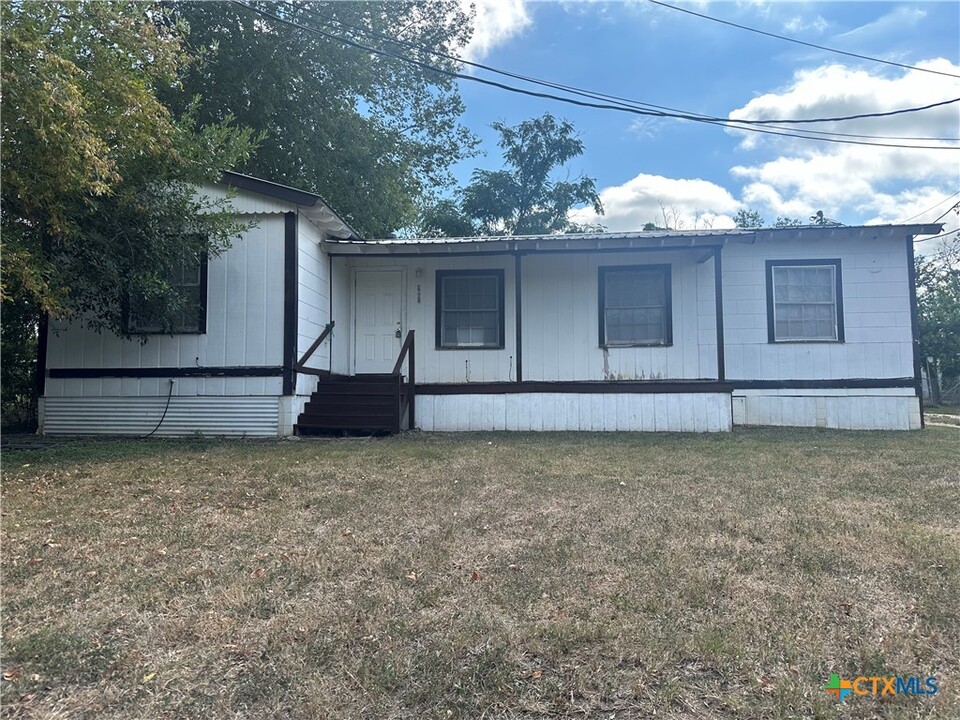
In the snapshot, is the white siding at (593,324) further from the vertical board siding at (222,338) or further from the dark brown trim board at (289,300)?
the vertical board siding at (222,338)

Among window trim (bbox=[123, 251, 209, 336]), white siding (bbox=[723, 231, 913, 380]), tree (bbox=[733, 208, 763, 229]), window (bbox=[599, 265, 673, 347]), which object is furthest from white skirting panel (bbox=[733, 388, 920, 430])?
tree (bbox=[733, 208, 763, 229])

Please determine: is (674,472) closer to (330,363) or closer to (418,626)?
(418,626)

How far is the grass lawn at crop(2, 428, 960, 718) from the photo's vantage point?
1.97m

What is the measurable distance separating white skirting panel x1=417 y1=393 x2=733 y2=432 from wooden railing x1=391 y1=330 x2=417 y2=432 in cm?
11

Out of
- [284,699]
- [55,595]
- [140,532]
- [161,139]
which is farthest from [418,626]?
[161,139]

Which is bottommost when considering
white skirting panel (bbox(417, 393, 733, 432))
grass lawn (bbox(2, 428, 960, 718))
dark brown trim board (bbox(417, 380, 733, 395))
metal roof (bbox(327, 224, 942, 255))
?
grass lawn (bbox(2, 428, 960, 718))

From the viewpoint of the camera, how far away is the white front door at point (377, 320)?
10398 millimetres

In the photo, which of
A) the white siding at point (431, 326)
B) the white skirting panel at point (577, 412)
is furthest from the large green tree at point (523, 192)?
the white skirting panel at point (577, 412)

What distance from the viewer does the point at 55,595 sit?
2725mm

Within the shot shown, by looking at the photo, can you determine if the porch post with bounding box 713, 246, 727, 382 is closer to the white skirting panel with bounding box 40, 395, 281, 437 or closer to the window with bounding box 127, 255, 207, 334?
the white skirting panel with bounding box 40, 395, 281, 437

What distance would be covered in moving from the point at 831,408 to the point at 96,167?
1060 centimetres

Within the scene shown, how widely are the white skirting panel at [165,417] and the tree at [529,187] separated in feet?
41.0

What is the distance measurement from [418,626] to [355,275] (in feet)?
28.8

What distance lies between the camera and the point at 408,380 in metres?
9.95
